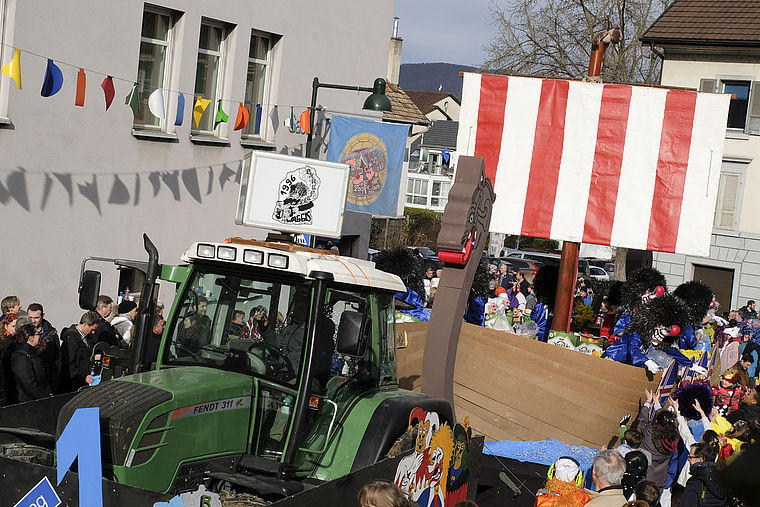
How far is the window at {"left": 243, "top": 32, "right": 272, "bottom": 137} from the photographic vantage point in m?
14.5

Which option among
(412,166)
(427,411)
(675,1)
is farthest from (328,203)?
(412,166)

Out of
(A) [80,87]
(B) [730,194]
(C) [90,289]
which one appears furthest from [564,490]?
(B) [730,194]

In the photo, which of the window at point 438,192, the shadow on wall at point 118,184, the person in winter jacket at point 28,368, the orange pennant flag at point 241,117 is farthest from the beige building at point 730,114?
the window at point 438,192

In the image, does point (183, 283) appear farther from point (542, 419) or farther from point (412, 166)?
point (412, 166)

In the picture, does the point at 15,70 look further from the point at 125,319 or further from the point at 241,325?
the point at 241,325

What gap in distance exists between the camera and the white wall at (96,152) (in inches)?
401

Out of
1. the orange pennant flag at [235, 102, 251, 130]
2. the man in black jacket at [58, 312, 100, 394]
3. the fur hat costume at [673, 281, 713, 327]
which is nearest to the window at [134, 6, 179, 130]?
the orange pennant flag at [235, 102, 251, 130]

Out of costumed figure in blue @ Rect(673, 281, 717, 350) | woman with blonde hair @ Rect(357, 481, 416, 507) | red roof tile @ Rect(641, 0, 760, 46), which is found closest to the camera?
woman with blonde hair @ Rect(357, 481, 416, 507)

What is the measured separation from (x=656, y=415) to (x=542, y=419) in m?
Result: 1.72

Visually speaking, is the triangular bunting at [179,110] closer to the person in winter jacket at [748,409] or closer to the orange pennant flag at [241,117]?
the orange pennant flag at [241,117]

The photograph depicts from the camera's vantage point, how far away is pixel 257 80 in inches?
579

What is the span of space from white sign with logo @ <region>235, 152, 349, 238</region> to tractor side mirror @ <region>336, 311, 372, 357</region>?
1.33m

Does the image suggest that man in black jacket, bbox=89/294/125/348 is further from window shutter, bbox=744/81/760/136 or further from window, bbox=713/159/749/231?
window shutter, bbox=744/81/760/136

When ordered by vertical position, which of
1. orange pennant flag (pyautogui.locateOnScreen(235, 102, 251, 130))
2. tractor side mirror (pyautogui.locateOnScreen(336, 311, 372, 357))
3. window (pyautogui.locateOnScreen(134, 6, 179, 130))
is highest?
window (pyautogui.locateOnScreen(134, 6, 179, 130))
